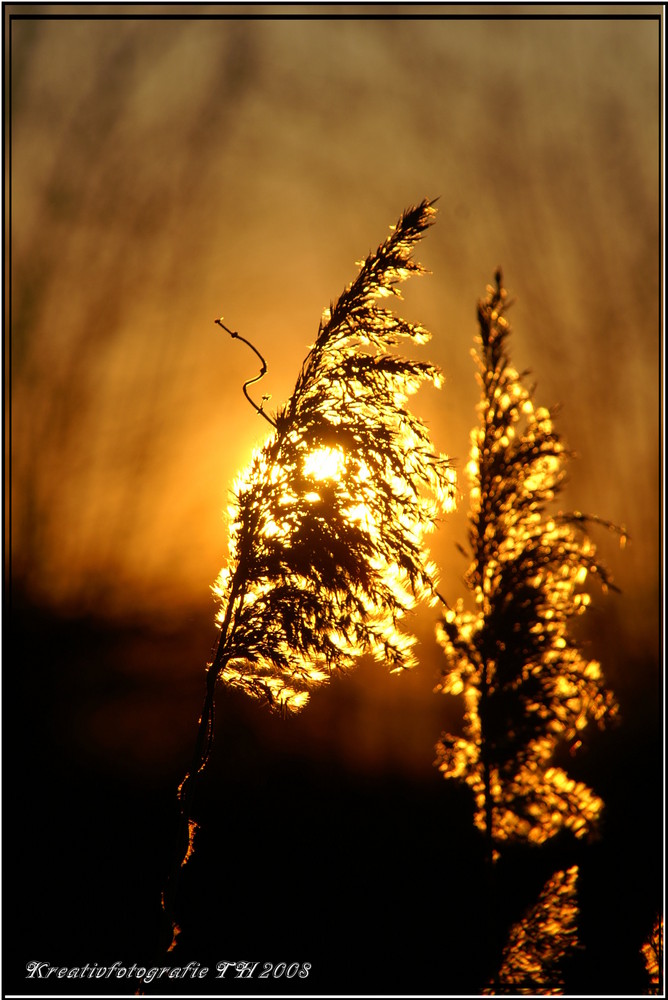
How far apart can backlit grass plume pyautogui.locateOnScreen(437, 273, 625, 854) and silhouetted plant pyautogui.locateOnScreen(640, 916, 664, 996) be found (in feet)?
5.35

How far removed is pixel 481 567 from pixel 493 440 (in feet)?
7.63

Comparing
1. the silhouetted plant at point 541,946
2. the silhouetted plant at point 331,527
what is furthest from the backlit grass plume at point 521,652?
the silhouetted plant at point 331,527

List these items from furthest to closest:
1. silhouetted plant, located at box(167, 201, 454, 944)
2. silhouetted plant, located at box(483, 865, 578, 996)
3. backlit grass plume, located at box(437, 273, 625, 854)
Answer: backlit grass plume, located at box(437, 273, 625, 854)
silhouetted plant, located at box(483, 865, 578, 996)
silhouetted plant, located at box(167, 201, 454, 944)

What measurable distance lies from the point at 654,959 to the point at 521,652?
14.4ft

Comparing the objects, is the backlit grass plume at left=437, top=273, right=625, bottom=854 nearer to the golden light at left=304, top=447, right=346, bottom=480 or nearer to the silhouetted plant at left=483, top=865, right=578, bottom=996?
the silhouetted plant at left=483, top=865, right=578, bottom=996

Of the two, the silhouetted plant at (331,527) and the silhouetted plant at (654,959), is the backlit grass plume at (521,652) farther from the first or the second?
the silhouetted plant at (331,527)

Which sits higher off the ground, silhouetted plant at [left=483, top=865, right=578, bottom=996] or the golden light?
the golden light

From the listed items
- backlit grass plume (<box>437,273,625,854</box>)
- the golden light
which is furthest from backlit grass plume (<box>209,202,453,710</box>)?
backlit grass plume (<box>437,273,625,854</box>)

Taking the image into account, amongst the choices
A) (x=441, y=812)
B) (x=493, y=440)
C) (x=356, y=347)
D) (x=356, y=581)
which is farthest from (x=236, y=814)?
(x=356, y=347)

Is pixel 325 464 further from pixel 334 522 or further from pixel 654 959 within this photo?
pixel 654 959

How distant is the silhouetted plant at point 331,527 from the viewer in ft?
18.6

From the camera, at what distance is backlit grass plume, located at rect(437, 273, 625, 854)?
33.0 feet

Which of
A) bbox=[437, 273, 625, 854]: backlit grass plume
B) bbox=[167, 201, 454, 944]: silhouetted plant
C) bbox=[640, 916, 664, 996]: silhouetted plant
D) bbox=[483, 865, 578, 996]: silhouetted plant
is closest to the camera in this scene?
bbox=[167, 201, 454, 944]: silhouetted plant

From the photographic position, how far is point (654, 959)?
27.2 feet
